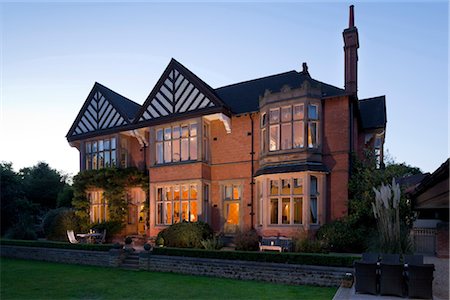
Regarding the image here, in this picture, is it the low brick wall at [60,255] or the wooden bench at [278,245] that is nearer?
the wooden bench at [278,245]

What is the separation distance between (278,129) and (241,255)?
6709mm

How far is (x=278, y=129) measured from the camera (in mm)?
16297

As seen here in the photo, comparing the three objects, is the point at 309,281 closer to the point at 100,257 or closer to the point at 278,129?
the point at 278,129

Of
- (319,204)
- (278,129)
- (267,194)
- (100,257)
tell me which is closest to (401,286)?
(319,204)

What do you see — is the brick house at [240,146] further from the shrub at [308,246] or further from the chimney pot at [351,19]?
the shrub at [308,246]

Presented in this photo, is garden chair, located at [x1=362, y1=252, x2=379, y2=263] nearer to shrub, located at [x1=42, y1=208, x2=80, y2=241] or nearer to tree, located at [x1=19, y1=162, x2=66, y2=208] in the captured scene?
shrub, located at [x1=42, y1=208, x2=80, y2=241]

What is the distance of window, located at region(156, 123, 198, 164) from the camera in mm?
18500

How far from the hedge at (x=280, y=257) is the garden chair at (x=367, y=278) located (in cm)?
218

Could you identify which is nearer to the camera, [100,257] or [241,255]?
[241,255]

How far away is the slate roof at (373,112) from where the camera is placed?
1898 centimetres

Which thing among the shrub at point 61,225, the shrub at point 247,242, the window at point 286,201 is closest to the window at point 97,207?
the shrub at point 61,225

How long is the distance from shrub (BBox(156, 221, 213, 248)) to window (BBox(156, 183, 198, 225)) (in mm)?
1691

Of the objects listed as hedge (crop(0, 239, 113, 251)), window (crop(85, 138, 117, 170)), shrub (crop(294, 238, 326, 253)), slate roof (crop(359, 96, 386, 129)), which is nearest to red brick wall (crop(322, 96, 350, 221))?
shrub (crop(294, 238, 326, 253))

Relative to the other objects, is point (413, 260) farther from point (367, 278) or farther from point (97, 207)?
point (97, 207)
